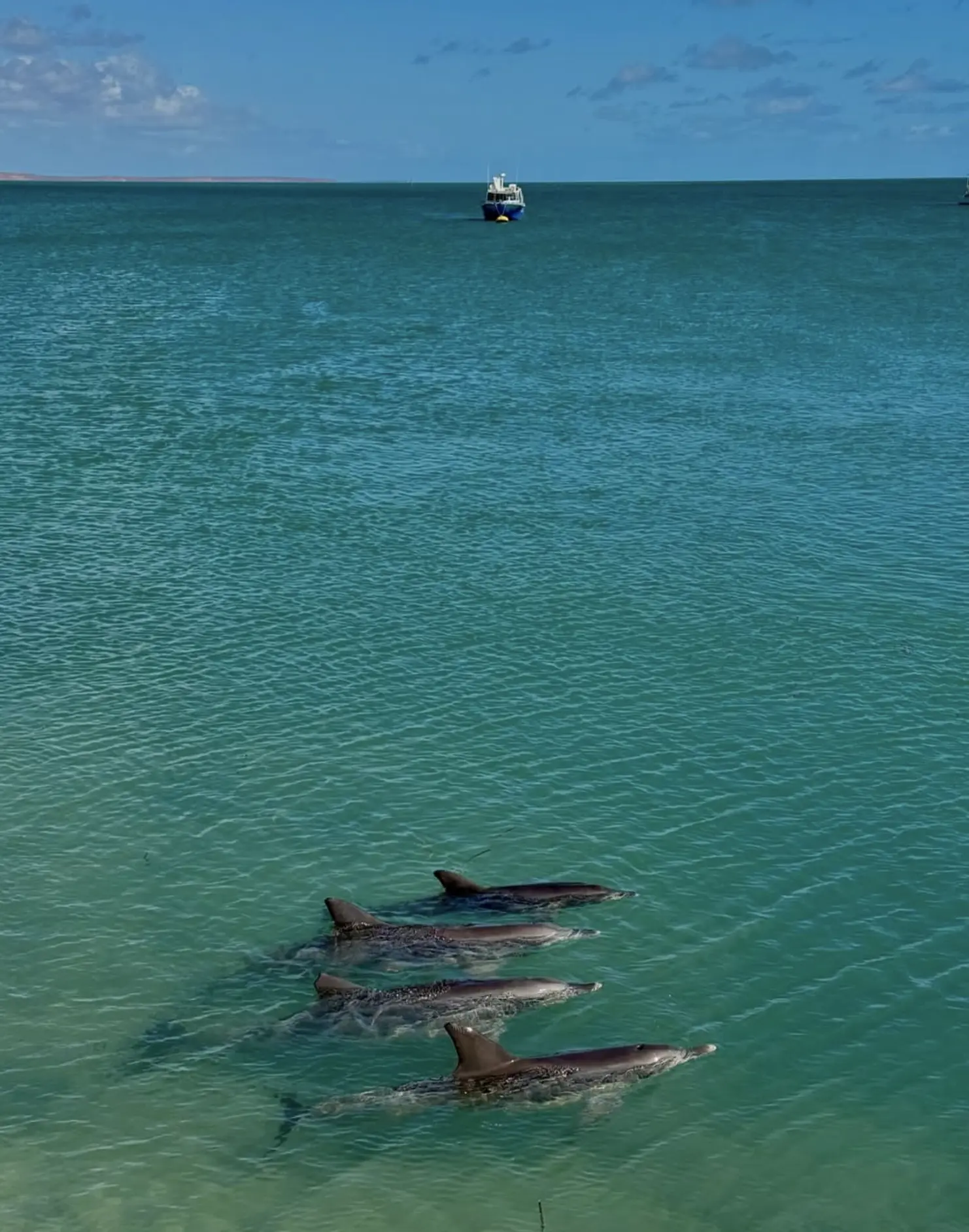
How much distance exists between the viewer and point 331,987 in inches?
1061

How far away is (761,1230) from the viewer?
73.3 feet

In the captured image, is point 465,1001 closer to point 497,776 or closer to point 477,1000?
point 477,1000

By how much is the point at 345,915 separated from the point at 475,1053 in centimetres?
562

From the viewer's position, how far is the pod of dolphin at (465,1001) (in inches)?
971

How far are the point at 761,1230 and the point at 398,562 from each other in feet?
111

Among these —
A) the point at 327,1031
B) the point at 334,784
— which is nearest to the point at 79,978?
the point at 327,1031

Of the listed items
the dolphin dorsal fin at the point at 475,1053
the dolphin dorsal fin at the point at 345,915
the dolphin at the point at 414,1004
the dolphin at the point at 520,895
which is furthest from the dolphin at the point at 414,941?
the dolphin dorsal fin at the point at 475,1053

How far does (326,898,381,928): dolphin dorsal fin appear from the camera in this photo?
29422mm

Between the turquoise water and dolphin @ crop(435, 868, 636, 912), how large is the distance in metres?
0.90

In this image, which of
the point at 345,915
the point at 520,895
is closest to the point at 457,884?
the point at 520,895

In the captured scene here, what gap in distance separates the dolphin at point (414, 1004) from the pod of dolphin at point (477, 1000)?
0.02m

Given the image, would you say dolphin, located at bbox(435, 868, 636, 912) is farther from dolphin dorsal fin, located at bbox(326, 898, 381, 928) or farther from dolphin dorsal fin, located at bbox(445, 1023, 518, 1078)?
dolphin dorsal fin, located at bbox(445, 1023, 518, 1078)

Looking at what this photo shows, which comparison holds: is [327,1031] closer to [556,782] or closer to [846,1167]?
[846,1167]

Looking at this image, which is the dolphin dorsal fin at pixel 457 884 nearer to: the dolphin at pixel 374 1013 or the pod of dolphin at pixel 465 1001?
the pod of dolphin at pixel 465 1001
